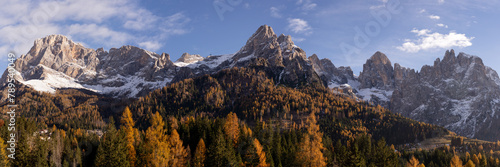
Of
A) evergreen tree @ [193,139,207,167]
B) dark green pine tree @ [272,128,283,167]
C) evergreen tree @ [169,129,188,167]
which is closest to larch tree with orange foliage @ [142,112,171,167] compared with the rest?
evergreen tree @ [169,129,188,167]

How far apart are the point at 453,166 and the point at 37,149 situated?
141 m

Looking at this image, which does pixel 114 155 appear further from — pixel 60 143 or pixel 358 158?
pixel 358 158

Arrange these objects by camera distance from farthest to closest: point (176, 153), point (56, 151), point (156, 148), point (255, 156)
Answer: point (56, 151) → point (255, 156) → point (176, 153) → point (156, 148)

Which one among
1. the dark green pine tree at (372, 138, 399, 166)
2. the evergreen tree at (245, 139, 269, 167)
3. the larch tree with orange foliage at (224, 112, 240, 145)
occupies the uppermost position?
the larch tree with orange foliage at (224, 112, 240, 145)

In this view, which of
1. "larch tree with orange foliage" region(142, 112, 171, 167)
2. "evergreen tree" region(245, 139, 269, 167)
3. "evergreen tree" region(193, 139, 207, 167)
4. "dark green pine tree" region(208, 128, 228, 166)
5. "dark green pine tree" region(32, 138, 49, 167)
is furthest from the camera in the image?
"evergreen tree" region(245, 139, 269, 167)

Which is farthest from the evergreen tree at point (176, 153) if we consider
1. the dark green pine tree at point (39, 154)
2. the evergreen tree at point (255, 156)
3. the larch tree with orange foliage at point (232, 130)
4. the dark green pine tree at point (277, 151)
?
the dark green pine tree at point (39, 154)

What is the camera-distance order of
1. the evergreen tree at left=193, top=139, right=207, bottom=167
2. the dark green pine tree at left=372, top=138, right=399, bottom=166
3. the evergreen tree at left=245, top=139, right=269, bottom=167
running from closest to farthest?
1. the evergreen tree at left=193, top=139, right=207, bottom=167
2. the evergreen tree at left=245, top=139, right=269, bottom=167
3. the dark green pine tree at left=372, top=138, right=399, bottom=166

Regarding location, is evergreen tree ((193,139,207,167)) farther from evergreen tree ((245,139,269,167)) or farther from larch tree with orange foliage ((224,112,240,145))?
larch tree with orange foliage ((224,112,240,145))

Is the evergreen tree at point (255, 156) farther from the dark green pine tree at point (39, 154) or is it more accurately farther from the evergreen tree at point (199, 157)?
the dark green pine tree at point (39, 154)

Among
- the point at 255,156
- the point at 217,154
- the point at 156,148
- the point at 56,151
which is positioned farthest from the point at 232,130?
the point at 56,151

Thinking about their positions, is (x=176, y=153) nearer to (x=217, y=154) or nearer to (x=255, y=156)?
(x=217, y=154)

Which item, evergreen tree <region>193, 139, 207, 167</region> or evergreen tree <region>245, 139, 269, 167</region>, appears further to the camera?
evergreen tree <region>245, 139, 269, 167</region>

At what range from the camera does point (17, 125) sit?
3255 inches

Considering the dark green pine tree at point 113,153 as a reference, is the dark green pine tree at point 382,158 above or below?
below
